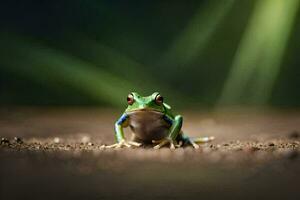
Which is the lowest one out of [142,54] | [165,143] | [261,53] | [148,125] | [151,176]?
[151,176]

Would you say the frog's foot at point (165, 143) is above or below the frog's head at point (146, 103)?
below

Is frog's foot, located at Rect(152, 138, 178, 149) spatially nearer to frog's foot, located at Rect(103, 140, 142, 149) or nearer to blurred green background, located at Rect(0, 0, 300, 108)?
frog's foot, located at Rect(103, 140, 142, 149)

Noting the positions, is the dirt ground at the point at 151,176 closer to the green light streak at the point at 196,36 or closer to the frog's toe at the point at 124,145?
the frog's toe at the point at 124,145

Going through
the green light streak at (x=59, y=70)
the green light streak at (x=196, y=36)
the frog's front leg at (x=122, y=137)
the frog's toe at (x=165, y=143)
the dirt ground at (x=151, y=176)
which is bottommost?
the dirt ground at (x=151, y=176)

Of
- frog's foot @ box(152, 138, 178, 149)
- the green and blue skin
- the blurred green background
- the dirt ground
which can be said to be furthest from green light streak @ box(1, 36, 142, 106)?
the dirt ground

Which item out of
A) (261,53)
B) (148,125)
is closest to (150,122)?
(148,125)

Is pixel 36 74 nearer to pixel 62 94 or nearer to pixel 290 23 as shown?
pixel 62 94

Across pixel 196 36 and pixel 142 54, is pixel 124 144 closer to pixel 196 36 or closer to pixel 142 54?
pixel 196 36

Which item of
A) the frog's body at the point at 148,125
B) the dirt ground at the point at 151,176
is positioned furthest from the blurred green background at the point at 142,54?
the dirt ground at the point at 151,176
